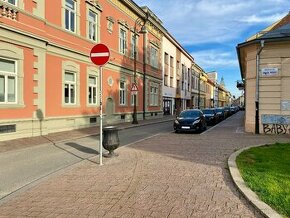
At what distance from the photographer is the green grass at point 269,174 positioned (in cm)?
526

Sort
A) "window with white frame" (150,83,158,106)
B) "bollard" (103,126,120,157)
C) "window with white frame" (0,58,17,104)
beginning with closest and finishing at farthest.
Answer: "bollard" (103,126,120,157) → "window with white frame" (0,58,17,104) → "window with white frame" (150,83,158,106)

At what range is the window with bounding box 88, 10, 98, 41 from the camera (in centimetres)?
2223

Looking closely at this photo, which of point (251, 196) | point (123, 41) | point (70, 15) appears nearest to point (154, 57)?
point (123, 41)

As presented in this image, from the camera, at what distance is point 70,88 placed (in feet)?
64.4

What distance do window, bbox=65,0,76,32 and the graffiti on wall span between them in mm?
12618

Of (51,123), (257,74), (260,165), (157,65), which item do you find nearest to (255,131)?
(257,74)

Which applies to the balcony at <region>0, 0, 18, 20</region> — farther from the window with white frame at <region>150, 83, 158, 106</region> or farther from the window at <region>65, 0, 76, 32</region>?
the window with white frame at <region>150, 83, 158, 106</region>

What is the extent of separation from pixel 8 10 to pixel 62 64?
5.26 meters

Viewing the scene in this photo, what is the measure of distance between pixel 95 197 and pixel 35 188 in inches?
60.9

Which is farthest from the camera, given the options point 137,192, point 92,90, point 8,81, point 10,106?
point 92,90

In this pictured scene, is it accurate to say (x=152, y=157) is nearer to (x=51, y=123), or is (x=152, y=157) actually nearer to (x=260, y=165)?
(x=260, y=165)

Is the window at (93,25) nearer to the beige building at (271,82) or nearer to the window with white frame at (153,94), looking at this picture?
the beige building at (271,82)

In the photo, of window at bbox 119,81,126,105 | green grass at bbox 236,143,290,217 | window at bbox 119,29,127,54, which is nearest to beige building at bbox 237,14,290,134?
green grass at bbox 236,143,290,217

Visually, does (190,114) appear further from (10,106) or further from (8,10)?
(8,10)
